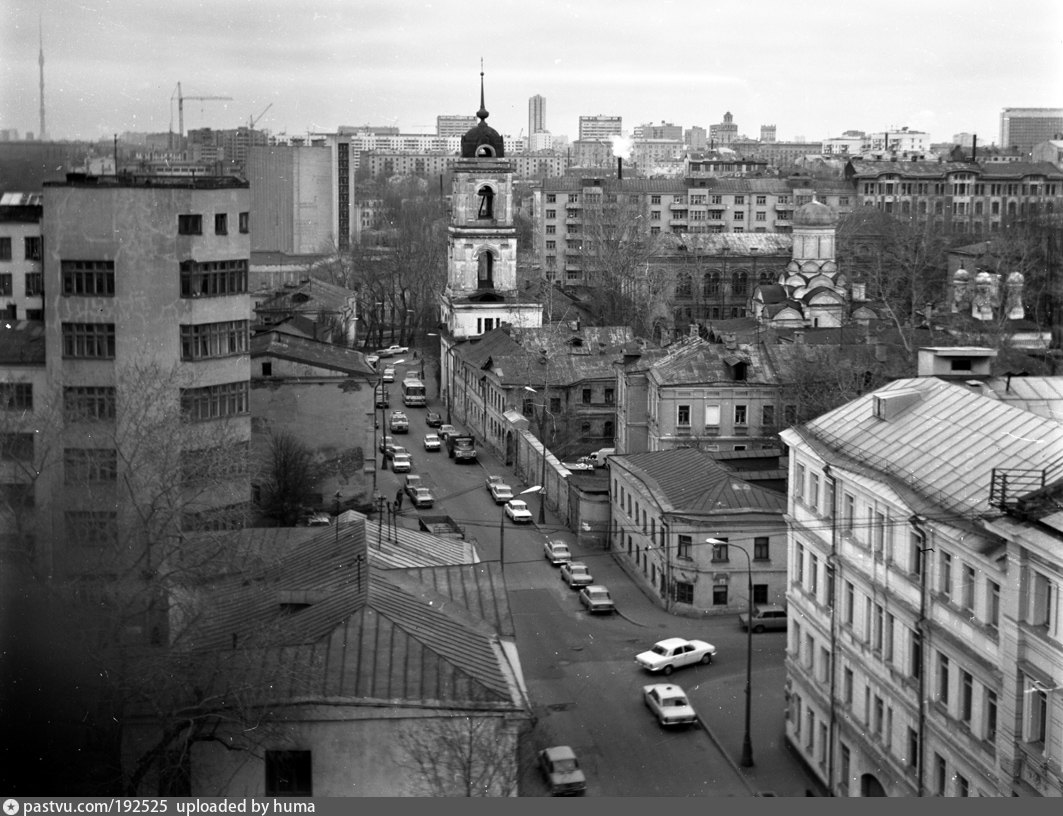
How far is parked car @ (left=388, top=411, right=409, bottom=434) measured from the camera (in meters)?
23.1

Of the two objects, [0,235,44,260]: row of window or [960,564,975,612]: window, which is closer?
[960,564,975,612]: window

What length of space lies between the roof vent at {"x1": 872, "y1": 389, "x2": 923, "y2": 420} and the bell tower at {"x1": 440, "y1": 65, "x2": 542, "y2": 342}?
17.2 m

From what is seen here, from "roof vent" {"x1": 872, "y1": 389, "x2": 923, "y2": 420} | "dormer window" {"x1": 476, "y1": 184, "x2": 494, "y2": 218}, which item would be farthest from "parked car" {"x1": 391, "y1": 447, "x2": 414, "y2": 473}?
"roof vent" {"x1": 872, "y1": 389, "x2": 923, "y2": 420}

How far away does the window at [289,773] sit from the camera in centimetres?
660

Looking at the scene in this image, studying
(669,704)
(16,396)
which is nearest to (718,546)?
(669,704)

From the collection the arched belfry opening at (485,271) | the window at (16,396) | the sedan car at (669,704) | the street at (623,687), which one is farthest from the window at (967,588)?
the arched belfry opening at (485,271)

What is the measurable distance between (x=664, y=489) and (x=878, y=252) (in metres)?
21.9

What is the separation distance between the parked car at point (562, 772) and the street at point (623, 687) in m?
0.08

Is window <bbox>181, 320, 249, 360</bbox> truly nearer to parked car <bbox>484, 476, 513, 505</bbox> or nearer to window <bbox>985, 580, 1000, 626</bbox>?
parked car <bbox>484, 476, 513, 505</bbox>

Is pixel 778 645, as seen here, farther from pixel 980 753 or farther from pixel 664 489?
pixel 980 753

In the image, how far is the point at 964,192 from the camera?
1713 inches

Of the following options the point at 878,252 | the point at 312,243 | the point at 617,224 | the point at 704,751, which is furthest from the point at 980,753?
the point at 617,224

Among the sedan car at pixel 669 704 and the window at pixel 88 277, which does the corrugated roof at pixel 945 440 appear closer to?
the sedan car at pixel 669 704

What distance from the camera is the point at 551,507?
58.6 feet
